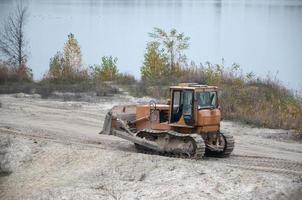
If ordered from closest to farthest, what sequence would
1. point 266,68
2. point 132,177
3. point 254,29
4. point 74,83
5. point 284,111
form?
point 132,177
point 284,111
point 74,83
point 266,68
point 254,29

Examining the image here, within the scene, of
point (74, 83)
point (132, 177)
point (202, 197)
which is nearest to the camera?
point (202, 197)

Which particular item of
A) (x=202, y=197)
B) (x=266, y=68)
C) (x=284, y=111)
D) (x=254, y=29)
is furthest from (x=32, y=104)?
(x=254, y=29)

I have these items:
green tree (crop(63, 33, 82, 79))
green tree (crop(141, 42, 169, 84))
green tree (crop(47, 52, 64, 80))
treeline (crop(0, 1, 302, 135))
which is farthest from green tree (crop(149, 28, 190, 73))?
green tree (crop(47, 52, 64, 80))

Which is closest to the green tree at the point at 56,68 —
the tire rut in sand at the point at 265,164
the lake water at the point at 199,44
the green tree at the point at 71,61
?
the green tree at the point at 71,61

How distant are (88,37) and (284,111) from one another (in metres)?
43.9

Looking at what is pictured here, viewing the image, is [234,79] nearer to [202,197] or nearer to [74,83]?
[74,83]

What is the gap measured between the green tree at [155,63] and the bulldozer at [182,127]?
14015 mm

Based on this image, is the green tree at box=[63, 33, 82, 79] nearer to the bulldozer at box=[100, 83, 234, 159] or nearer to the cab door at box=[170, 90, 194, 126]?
the bulldozer at box=[100, 83, 234, 159]

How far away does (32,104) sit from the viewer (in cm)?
2517

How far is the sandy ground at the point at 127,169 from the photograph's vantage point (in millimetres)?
13078

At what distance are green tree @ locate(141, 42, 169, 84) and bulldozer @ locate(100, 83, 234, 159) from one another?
14015mm

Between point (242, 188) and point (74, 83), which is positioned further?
point (74, 83)

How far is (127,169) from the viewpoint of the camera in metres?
14.5

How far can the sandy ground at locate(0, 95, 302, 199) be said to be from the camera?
42.9 feet
